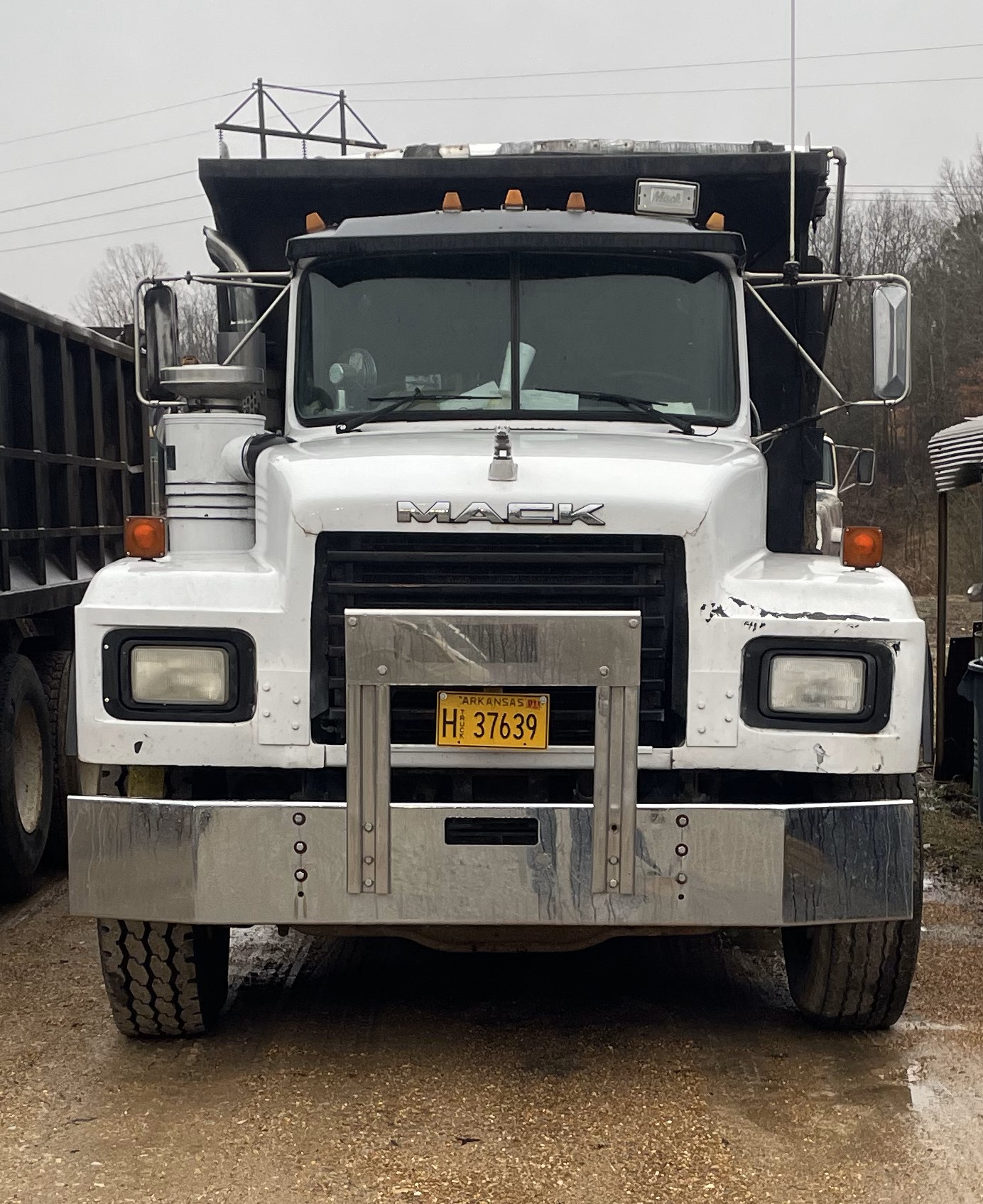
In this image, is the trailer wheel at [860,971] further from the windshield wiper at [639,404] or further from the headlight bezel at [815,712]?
the windshield wiper at [639,404]

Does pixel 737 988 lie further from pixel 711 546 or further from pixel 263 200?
pixel 263 200

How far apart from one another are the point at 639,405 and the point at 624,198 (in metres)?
1.28

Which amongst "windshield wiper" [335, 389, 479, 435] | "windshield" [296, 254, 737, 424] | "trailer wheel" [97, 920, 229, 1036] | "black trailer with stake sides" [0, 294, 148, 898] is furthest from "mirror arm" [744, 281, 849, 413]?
"black trailer with stake sides" [0, 294, 148, 898]

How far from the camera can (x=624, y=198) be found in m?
6.48

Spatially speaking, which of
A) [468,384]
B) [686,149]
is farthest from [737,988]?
[686,149]

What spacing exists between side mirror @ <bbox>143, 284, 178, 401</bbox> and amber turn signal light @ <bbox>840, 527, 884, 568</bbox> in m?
2.55

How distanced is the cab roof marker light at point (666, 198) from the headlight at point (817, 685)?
2.06 metres

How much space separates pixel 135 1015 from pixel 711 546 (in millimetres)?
2383

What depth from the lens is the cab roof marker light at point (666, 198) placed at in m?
5.83

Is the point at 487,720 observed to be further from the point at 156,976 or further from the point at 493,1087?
the point at 156,976

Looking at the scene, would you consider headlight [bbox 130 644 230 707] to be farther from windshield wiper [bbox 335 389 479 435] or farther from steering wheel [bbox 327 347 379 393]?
steering wheel [bbox 327 347 379 393]

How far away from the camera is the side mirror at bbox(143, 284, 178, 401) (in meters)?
5.79

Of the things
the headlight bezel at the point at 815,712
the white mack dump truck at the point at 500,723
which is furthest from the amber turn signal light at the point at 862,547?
the headlight bezel at the point at 815,712

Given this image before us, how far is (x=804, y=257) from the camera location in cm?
644
